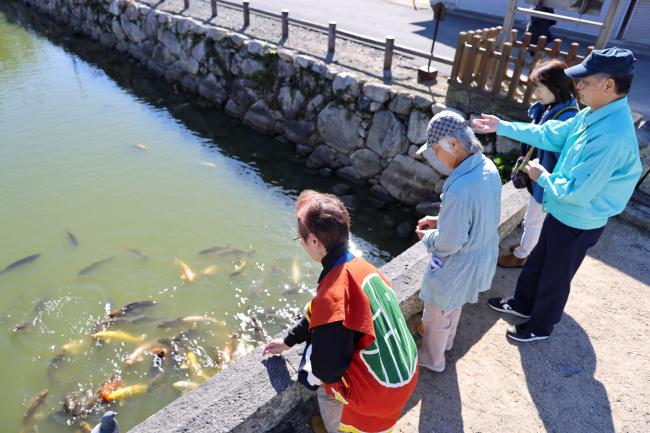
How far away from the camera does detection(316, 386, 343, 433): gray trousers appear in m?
2.67

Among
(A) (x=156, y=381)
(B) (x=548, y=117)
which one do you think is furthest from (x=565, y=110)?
(A) (x=156, y=381)

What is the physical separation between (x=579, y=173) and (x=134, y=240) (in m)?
7.00

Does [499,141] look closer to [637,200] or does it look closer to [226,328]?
[637,200]

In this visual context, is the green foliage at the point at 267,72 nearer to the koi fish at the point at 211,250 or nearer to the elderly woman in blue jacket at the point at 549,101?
the koi fish at the point at 211,250

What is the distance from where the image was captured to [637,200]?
19.5ft

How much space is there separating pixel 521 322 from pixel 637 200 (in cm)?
Answer: 323

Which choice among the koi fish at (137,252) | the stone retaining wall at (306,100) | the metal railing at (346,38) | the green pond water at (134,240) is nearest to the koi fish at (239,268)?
the green pond water at (134,240)

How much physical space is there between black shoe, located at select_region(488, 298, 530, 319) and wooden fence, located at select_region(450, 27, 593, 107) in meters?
4.55

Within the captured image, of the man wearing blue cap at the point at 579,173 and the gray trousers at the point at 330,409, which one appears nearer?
the gray trousers at the point at 330,409

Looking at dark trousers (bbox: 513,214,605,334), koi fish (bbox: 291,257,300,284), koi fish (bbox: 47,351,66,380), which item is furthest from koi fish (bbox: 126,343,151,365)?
dark trousers (bbox: 513,214,605,334)

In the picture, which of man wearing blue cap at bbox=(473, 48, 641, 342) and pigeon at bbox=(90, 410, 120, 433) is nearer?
pigeon at bbox=(90, 410, 120, 433)

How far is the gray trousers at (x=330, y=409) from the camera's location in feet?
8.75

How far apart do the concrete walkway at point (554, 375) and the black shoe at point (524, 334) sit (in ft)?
0.20

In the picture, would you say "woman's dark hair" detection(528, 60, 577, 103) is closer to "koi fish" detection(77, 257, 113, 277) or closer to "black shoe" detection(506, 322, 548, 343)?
"black shoe" detection(506, 322, 548, 343)
